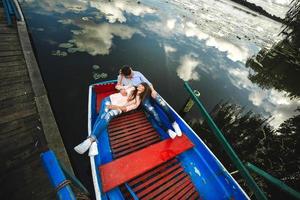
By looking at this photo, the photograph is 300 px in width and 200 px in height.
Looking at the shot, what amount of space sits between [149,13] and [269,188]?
56.4 feet

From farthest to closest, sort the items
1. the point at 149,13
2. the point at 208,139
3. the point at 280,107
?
1. the point at 149,13
2. the point at 280,107
3. the point at 208,139

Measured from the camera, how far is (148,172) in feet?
11.6

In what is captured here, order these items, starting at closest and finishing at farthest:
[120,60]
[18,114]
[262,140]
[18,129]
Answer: [18,129] → [18,114] → [262,140] → [120,60]

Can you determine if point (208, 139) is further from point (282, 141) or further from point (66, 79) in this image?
point (66, 79)

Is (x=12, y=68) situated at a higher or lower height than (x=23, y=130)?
lower

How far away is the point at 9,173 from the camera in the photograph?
3217 mm

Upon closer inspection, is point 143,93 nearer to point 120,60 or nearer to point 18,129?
point 18,129

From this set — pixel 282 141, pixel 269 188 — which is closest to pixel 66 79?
pixel 269 188

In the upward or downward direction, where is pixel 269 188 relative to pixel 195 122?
upward

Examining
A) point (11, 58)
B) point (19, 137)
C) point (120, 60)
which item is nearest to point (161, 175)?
point (19, 137)

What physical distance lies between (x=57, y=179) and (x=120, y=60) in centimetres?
846

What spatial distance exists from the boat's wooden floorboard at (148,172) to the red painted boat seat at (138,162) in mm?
212

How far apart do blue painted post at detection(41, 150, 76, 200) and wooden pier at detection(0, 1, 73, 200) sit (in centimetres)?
217

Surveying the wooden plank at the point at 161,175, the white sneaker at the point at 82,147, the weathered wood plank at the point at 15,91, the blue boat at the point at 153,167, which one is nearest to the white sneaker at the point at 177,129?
the blue boat at the point at 153,167
